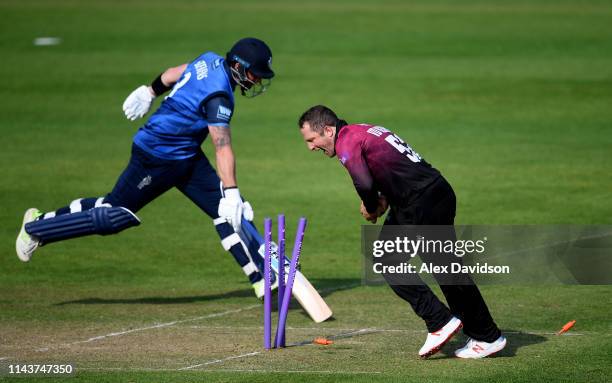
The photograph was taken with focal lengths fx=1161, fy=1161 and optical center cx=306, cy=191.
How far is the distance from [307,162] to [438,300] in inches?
393

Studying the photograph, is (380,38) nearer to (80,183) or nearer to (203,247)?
(80,183)

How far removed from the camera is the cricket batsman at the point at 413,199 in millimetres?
8633

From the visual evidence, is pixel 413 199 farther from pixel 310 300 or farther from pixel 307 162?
pixel 307 162

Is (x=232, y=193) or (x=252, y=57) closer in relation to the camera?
(x=232, y=193)

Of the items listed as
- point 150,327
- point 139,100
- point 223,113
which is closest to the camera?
point 150,327

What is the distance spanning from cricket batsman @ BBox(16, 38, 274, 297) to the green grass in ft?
2.42

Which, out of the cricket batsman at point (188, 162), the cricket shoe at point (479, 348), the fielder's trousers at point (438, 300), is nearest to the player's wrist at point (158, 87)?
the cricket batsman at point (188, 162)

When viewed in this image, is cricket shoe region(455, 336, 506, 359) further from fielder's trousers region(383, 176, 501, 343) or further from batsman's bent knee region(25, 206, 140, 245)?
batsman's bent knee region(25, 206, 140, 245)

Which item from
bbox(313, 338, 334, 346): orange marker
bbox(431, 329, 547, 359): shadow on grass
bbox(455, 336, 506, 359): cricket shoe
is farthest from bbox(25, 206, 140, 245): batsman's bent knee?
→ bbox(455, 336, 506, 359): cricket shoe

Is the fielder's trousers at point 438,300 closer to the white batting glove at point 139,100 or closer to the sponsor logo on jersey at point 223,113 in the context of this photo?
the sponsor logo on jersey at point 223,113

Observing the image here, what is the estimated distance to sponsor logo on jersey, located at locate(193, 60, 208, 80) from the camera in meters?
10.6

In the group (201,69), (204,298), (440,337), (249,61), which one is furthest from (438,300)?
(204,298)

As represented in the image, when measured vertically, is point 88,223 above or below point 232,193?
below

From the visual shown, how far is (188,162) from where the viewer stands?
10.8 meters
